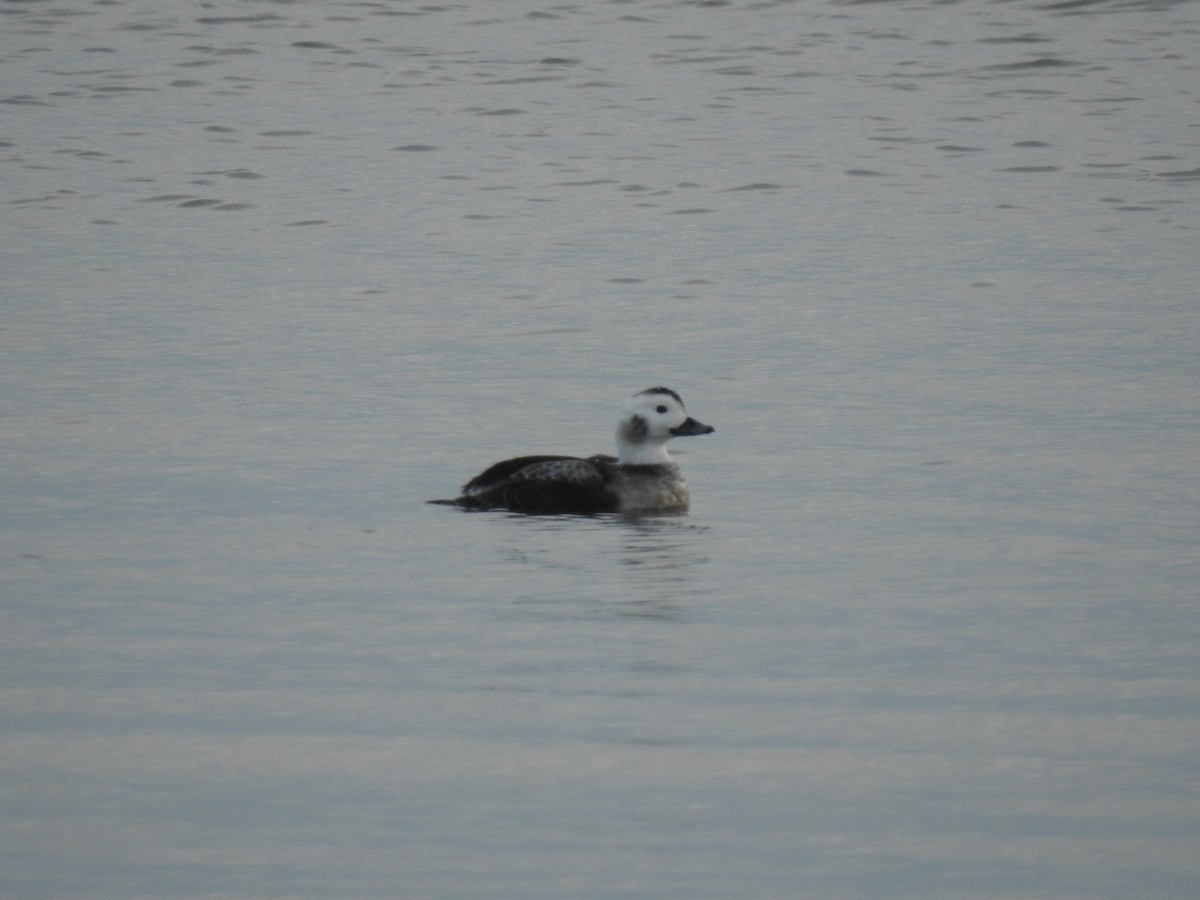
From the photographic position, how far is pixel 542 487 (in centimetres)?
1188

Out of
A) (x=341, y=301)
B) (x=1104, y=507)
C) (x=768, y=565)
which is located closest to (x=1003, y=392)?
(x=1104, y=507)

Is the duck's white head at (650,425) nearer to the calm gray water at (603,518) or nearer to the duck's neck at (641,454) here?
the duck's neck at (641,454)

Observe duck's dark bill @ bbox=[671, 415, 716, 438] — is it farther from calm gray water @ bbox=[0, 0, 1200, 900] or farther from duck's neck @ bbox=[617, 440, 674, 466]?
calm gray water @ bbox=[0, 0, 1200, 900]

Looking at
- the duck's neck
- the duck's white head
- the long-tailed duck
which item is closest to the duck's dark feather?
the long-tailed duck

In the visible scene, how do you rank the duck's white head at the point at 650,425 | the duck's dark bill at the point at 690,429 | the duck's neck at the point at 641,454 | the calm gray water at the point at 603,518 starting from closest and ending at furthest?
the calm gray water at the point at 603,518
the duck's neck at the point at 641,454
the duck's white head at the point at 650,425
the duck's dark bill at the point at 690,429

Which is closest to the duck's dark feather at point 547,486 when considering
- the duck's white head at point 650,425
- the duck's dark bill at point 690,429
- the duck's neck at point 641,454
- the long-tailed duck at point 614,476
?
the long-tailed duck at point 614,476

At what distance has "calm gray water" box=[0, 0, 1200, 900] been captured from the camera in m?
6.85

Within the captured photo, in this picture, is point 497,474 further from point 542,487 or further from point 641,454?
point 641,454

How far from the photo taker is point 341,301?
737 inches

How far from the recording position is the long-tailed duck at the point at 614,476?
11.8 metres

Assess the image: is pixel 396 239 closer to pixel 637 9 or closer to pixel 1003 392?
pixel 1003 392

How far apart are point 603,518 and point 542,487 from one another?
43 centimetres

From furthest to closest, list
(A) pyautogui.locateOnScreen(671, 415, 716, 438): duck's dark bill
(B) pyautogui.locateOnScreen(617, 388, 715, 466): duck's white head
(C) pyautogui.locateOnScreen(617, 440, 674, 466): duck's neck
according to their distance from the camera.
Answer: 1. (A) pyautogui.locateOnScreen(671, 415, 716, 438): duck's dark bill
2. (B) pyautogui.locateOnScreen(617, 388, 715, 466): duck's white head
3. (C) pyautogui.locateOnScreen(617, 440, 674, 466): duck's neck

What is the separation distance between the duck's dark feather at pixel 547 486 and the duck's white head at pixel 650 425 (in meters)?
0.27
